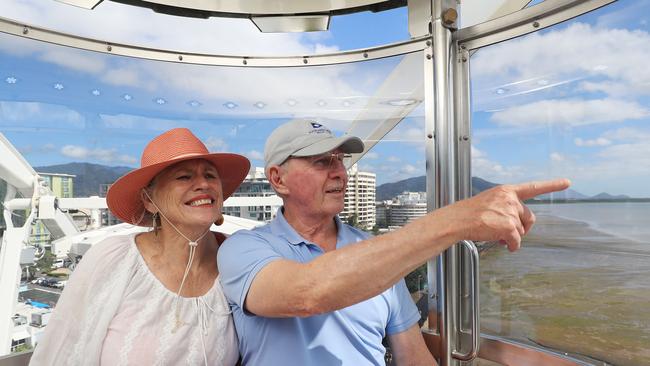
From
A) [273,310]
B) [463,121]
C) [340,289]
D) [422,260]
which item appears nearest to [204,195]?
[273,310]

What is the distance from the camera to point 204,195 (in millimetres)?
1695

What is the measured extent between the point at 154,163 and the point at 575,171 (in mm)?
1783

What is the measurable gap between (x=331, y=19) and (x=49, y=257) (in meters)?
2.05

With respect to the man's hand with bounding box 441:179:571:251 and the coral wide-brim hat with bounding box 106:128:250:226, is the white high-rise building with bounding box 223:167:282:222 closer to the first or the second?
the coral wide-brim hat with bounding box 106:128:250:226

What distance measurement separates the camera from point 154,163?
1.65 meters

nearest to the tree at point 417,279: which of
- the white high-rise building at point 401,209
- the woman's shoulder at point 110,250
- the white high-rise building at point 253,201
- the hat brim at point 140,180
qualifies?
the white high-rise building at point 401,209

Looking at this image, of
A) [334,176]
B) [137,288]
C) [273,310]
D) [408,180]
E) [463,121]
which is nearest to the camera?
[273,310]

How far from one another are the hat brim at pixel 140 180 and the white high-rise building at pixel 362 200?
0.72m

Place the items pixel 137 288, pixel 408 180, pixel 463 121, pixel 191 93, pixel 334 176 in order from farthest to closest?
pixel 191 93
pixel 408 180
pixel 463 121
pixel 334 176
pixel 137 288

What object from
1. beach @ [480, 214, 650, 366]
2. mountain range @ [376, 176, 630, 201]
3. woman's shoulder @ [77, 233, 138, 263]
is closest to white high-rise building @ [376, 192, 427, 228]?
mountain range @ [376, 176, 630, 201]

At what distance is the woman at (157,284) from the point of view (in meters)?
1.52

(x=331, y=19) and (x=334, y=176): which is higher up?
(x=331, y=19)

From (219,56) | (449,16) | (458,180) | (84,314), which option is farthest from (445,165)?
(84,314)

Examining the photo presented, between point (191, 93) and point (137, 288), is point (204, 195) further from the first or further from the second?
point (191, 93)
